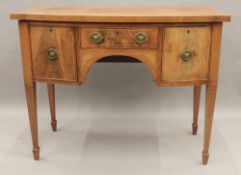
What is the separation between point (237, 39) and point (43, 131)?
4.68 ft

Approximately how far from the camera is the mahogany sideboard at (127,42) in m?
1.72

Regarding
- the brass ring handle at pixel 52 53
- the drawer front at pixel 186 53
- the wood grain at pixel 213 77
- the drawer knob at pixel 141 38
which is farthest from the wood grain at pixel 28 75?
the wood grain at pixel 213 77

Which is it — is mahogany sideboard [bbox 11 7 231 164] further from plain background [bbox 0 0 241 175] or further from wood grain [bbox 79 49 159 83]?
plain background [bbox 0 0 241 175]

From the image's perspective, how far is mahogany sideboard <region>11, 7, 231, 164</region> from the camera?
5.63ft

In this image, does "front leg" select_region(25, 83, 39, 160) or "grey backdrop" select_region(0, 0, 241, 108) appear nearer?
"front leg" select_region(25, 83, 39, 160)

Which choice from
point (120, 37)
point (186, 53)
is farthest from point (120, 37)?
point (186, 53)

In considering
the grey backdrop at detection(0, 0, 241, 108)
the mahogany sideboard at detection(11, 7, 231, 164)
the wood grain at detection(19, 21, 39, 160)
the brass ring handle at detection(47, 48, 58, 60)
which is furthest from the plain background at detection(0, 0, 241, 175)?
the brass ring handle at detection(47, 48, 58, 60)

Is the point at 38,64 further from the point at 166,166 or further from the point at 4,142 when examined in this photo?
the point at 166,166

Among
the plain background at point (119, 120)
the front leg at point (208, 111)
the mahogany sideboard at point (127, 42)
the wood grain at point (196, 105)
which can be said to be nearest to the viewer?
the mahogany sideboard at point (127, 42)

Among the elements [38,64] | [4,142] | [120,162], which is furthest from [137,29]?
[4,142]

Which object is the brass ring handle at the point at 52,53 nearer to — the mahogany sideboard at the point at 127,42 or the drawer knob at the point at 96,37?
the mahogany sideboard at the point at 127,42

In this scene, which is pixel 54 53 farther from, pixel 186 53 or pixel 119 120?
pixel 119 120

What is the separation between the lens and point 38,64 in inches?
72.7

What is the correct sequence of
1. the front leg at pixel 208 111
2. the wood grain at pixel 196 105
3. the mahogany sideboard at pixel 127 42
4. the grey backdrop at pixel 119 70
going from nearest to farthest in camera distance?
the mahogany sideboard at pixel 127 42 < the front leg at pixel 208 111 < the wood grain at pixel 196 105 < the grey backdrop at pixel 119 70
